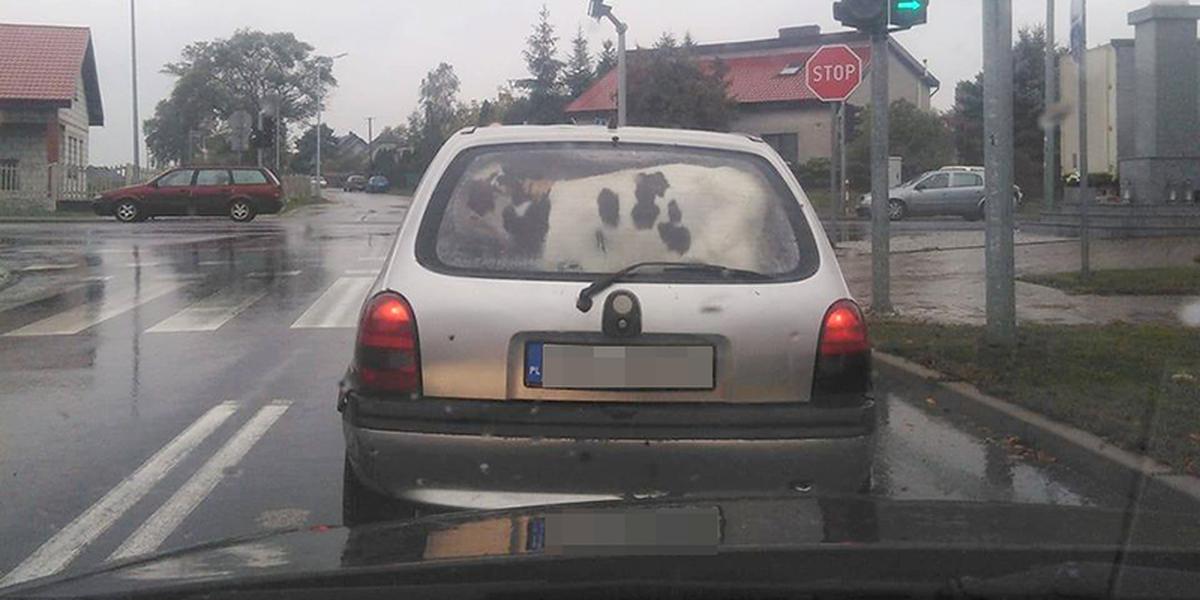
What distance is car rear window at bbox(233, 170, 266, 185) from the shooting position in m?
35.8

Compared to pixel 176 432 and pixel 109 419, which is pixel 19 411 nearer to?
pixel 109 419

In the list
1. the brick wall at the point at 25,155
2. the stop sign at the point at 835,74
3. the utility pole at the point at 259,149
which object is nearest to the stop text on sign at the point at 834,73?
the stop sign at the point at 835,74

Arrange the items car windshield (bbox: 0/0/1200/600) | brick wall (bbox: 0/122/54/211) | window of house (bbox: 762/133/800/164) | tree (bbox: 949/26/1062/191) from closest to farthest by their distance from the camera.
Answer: car windshield (bbox: 0/0/1200/600), tree (bbox: 949/26/1062/191), brick wall (bbox: 0/122/54/211), window of house (bbox: 762/133/800/164)

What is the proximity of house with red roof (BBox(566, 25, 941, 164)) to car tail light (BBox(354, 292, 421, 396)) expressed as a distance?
46875 millimetres

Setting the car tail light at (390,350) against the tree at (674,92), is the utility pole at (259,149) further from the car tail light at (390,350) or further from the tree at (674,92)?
the car tail light at (390,350)

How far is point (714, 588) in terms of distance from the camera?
8.93 ft

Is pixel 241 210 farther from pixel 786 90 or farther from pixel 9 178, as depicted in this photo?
pixel 786 90

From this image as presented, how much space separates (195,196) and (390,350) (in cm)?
3290

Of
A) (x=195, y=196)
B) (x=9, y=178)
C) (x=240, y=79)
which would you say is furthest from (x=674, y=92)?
(x=240, y=79)

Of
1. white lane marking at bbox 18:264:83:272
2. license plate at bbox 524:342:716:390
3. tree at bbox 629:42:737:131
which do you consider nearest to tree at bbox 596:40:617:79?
tree at bbox 629:42:737:131

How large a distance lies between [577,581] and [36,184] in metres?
44.8

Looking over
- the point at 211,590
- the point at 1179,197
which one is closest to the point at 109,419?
the point at 211,590

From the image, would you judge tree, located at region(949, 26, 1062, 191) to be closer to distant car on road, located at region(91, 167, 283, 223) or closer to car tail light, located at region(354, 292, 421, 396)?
distant car on road, located at region(91, 167, 283, 223)

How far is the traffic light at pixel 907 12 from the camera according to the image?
11.4 metres
